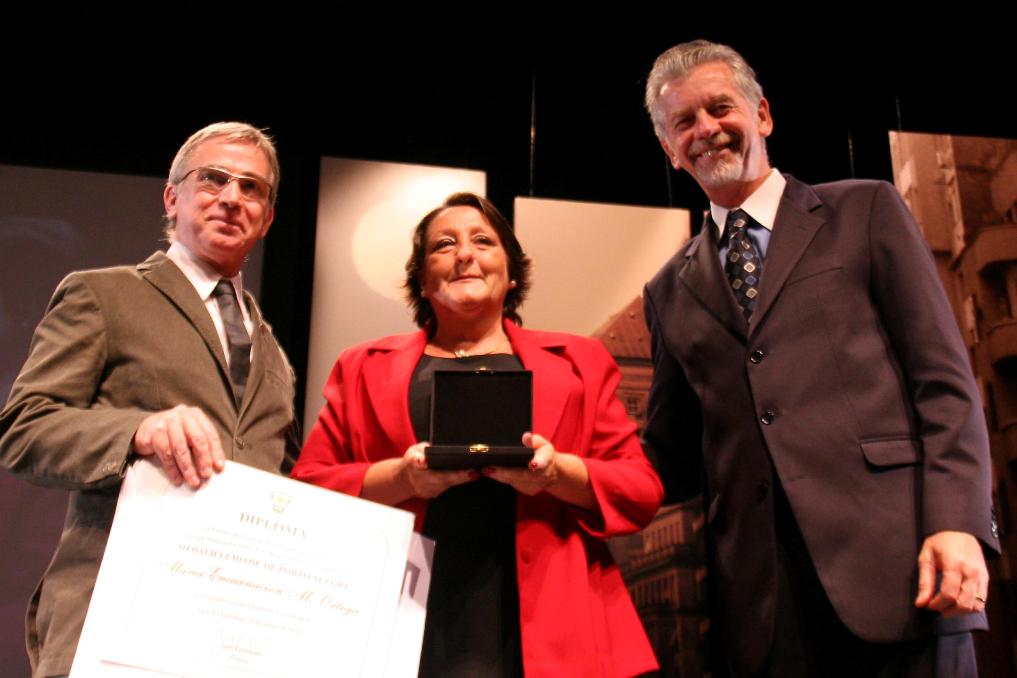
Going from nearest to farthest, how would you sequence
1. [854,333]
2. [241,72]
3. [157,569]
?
[157,569], [854,333], [241,72]

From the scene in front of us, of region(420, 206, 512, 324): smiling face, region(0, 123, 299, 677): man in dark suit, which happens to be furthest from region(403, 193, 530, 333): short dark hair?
region(0, 123, 299, 677): man in dark suit

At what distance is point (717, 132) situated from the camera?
220cm

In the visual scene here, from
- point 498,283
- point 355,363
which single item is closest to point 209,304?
point 355,363

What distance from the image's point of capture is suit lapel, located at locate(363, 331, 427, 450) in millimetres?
1892

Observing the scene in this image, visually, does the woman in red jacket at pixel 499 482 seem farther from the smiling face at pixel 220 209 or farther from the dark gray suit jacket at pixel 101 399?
the smiling face at pixel 220 209

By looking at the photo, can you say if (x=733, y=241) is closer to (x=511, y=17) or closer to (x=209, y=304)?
(x=209, y=304)

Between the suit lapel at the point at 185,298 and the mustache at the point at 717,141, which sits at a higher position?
the mustache at the point at 717,141

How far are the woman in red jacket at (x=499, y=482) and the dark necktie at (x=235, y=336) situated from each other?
0.20 meters

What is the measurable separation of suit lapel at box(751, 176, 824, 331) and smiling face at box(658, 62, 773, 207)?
5.8 inches

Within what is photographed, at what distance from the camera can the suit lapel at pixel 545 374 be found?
6.20 ft

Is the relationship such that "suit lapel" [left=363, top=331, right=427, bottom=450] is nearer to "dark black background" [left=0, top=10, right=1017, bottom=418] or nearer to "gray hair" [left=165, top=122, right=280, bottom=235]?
"gray hair" [left=165, top=122, right=280, bottom=235]

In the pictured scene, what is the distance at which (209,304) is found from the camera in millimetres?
1995

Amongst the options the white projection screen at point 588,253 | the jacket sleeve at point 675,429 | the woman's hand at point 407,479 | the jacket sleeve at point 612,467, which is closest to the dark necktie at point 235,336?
the woman's hand at point 407,479

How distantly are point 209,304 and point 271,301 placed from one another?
117cm
